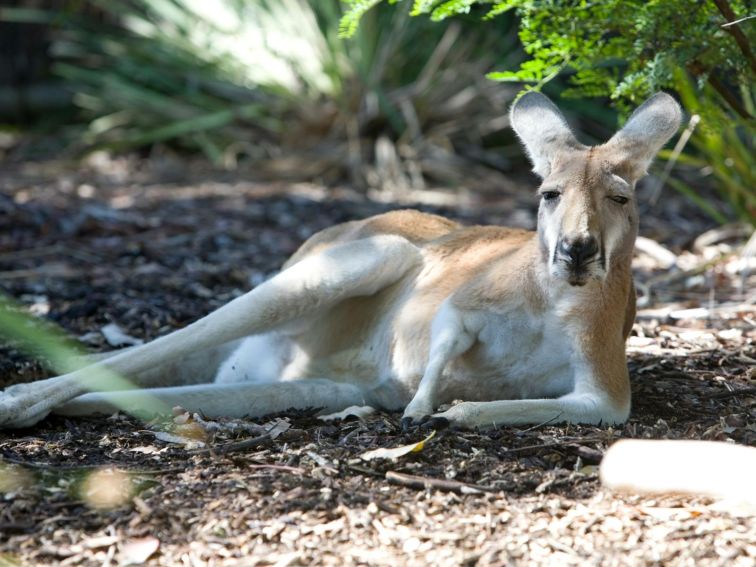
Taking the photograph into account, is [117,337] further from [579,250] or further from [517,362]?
[579,250]

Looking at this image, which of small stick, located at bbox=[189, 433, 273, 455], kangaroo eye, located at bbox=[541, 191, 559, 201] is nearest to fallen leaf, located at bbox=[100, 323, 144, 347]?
small stick, located at bbox=[189, 433, 273, 455]

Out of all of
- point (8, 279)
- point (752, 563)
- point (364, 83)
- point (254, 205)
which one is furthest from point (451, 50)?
point (752, 563)

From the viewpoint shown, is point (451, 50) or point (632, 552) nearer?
point (632, 552)

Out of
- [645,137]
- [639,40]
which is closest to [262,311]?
[645,137]

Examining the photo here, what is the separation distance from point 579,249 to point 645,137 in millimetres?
539

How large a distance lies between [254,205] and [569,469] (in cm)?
495

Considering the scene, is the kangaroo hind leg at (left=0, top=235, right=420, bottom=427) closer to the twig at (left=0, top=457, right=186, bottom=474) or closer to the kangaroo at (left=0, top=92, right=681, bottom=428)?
the kangaroo at (left=0, top=92, right=681, bottom=428)

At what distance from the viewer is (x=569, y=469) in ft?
9.89

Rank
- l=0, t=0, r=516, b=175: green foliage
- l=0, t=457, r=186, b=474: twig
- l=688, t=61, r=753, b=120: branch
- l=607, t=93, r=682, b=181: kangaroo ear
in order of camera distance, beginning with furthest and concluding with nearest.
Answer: l=0, t=0, r=516, b=175: green foliage → l=688, t=61, r=753, b=120: branch → l=607, t=93, r=682, b=181: kangaroo ear → l=0, t=457, r=186, b=474: twig

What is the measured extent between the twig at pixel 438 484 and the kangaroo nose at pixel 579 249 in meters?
0.79

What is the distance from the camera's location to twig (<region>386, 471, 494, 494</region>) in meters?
2.80

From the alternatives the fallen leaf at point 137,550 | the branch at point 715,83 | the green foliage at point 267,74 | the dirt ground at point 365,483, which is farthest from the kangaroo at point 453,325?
the green foliage at point 267,74

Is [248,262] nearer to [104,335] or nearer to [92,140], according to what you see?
[104,335]

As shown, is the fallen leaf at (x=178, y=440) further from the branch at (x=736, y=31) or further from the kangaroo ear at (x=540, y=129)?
the branch at (x=736, y=31)
